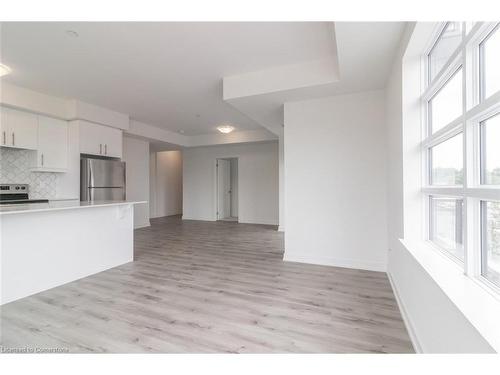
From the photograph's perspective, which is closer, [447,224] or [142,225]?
[447,224]

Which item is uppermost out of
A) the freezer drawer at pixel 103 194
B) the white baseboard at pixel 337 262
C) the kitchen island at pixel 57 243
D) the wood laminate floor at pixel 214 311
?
the freezer drawer at pixel 103 194

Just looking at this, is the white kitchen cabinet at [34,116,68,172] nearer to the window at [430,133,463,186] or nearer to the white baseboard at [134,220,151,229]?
the white baseboard at [134,220,151,229]

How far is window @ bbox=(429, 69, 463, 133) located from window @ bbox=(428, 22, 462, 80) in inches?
7.2

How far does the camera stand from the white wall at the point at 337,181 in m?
3.50

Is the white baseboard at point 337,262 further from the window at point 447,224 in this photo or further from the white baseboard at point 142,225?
the white baseboard at point 142,225

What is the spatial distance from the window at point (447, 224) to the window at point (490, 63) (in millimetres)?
675

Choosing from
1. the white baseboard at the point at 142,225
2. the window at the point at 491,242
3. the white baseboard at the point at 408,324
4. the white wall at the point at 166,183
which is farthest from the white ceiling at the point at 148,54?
the white wall at the point at 166,183

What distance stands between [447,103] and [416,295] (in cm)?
136

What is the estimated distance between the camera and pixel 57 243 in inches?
117

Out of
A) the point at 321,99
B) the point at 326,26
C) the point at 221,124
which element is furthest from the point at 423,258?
the point at 221,124

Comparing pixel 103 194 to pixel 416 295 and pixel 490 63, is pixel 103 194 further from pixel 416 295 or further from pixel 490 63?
pixel 490 63

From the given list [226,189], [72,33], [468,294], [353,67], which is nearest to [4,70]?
[72,33]

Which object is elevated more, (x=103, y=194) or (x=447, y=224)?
(x=103, y=194)

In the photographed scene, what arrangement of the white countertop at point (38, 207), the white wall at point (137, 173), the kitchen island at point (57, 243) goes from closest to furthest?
the white countertop at point (38, 207) → the kitchen island at point (57, 243) → the white wall at point (137, 173)
